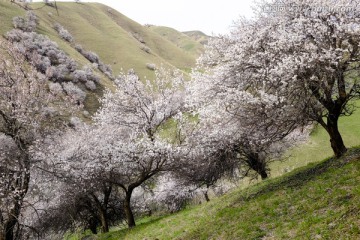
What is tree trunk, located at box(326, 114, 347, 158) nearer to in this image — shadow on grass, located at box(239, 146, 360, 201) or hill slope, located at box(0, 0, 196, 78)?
shadow on grass, located at box(239, 146, 360, 201)

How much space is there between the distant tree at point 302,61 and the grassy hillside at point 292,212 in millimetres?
2924

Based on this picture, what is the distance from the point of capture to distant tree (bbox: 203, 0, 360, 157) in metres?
14.1

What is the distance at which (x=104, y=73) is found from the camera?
10300cm

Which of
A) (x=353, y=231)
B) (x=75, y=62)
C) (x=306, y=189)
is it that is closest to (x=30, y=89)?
(x=306, y=189)

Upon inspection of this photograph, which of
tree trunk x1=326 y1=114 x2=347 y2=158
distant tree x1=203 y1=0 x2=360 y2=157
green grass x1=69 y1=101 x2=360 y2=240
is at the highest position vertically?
distant tree x1=203 y1=0 x2=360 y2=157

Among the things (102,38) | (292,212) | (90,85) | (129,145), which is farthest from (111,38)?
(292,212)

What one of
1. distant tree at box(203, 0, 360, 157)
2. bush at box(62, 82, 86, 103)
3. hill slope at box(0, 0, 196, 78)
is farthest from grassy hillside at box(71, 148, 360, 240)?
hill slope at box(0, 0, 196, 78)

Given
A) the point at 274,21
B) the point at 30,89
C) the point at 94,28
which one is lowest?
the point at 274,21

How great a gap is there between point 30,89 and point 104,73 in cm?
8501

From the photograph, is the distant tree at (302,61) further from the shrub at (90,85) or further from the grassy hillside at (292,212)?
the shrub at (90,85)

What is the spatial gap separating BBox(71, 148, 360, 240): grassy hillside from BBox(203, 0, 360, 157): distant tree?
2924mm

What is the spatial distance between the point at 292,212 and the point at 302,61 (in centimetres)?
634

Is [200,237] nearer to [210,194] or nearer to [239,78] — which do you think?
[239,78]

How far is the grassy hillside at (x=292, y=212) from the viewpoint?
32.7 feet
